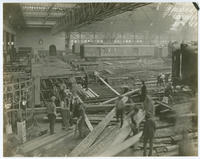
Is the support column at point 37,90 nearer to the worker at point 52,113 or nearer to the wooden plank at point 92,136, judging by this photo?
the worker at point 52,113

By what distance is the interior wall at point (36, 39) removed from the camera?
6023mm

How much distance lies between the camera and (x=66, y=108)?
5.86 meters

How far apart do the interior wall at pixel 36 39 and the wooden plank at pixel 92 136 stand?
6.36ft

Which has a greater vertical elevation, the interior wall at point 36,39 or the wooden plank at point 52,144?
the interior wall at point 36,39

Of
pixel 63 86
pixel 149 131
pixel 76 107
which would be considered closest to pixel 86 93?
pixel 76 107

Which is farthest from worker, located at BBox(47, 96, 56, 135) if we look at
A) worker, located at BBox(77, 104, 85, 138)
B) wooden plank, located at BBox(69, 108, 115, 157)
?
wooden plank, located at BBox(69, 108, 115, 157)

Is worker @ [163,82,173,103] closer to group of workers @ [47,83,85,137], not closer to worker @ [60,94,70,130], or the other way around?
group of workers @ [47,83,85,137]

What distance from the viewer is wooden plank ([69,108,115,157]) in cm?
553

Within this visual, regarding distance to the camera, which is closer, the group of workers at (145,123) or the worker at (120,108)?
the group of workers at (145,123)

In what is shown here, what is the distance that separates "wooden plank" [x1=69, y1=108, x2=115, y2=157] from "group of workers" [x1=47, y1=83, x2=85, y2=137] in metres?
0.32

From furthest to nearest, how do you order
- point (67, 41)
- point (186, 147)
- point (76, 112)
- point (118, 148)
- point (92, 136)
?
1. point (67, 41)
2. point (76, 112)
3. point (186, 147)
4. point (92, 136)
5. point (118, 148)

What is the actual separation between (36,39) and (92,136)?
238cm

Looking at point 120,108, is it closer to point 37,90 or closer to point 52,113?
point 52,113

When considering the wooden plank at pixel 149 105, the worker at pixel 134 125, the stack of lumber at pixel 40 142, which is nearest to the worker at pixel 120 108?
the worker at pixel 134 125
